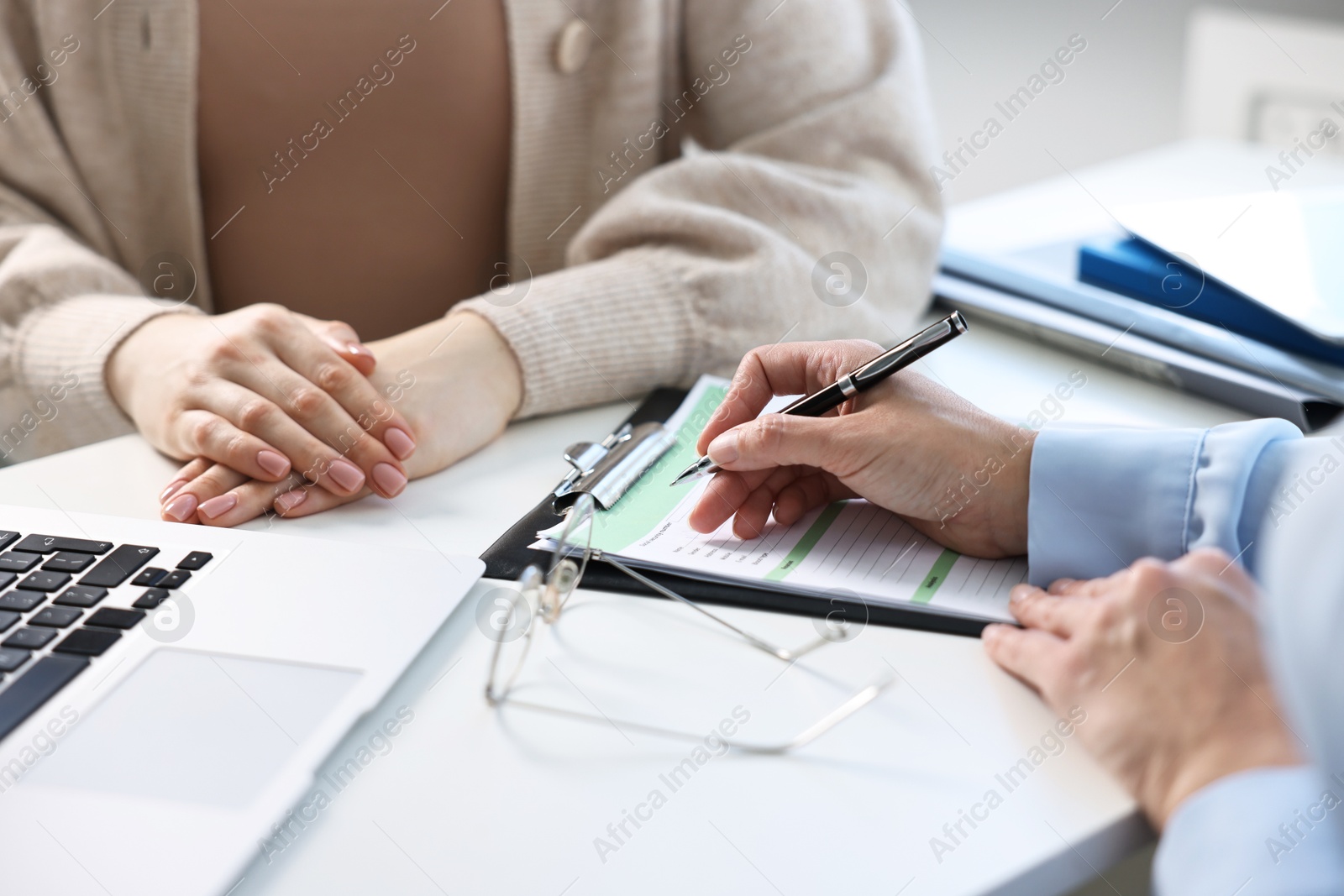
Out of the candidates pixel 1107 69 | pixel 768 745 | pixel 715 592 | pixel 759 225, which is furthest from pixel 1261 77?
pixel 768 745

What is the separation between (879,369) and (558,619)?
0.86 ft

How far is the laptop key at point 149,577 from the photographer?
0.59m

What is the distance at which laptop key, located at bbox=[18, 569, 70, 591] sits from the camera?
1.89 ft

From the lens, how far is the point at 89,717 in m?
0.49

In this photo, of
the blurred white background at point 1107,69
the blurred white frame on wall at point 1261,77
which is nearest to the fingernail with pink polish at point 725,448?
the blurred white background at point 1107,69

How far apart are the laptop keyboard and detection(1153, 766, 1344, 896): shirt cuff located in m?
0.52

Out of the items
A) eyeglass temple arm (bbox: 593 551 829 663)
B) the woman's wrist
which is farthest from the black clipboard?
the woman's wrist

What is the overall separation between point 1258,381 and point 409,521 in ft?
2.22

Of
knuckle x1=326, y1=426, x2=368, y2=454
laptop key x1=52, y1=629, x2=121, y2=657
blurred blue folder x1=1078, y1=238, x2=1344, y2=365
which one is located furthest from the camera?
blurred blue folder x1=1078, y1=238, x2=1344, y2=365

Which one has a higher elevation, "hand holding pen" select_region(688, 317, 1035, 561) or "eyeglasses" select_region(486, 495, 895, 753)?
"eyeglasses" select_region(486, 495, 895, 753)

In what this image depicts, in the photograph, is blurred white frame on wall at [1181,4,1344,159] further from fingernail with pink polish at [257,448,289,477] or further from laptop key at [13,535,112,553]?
laptop key at [13,535,112,553]

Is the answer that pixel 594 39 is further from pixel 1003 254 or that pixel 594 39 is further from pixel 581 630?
pixel 581 630

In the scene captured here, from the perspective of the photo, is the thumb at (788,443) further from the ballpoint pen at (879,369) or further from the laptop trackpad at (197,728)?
the laptop trackpad at (197,728)

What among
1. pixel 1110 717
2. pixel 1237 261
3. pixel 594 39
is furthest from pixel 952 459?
pixel 594 39
